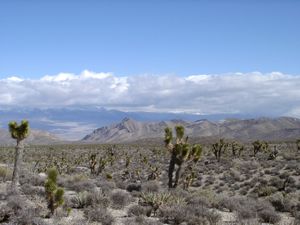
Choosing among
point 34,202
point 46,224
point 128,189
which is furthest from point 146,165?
point 46,224

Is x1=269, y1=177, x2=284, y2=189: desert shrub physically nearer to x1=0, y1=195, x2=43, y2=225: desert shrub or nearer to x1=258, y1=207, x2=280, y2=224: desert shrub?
x1=258, y1=207, x2=280, y2=224: desert shrub

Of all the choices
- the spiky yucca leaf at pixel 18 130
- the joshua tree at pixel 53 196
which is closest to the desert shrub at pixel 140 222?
the joshua tree at pixel 53 196

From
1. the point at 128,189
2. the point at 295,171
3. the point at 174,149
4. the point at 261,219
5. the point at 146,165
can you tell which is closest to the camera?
the point at 261,219

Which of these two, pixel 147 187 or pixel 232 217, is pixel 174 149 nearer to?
pixel 147 187

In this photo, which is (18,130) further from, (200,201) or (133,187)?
(200,201)

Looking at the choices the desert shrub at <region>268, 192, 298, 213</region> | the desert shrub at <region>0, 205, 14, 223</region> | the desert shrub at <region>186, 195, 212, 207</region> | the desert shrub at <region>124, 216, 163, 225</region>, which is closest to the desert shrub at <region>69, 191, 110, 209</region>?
the desert shrub at <region>124, 216, 163, 225</region>

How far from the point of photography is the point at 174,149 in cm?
2744

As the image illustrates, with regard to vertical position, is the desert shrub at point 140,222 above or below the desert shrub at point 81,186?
above

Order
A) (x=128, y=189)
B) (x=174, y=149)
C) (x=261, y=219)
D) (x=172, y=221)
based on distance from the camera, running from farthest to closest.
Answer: (x=174, y=149), (x=128, y=189), (x=261, y=219), (x=172, y=221)

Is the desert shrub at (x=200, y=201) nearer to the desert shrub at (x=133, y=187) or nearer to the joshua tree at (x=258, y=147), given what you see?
the desert shrub at (x=133, y=187)

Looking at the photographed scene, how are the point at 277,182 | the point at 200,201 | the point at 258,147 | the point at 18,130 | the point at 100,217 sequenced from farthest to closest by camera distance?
the point at 258,147 < the point at 277,182 < the point at 18,130 < the point at 200,201 < the point at 100,217

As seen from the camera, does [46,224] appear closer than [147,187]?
Yes

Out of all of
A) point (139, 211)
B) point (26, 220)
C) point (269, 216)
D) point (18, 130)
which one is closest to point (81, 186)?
point (18, 130)

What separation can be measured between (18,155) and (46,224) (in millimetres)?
11898
